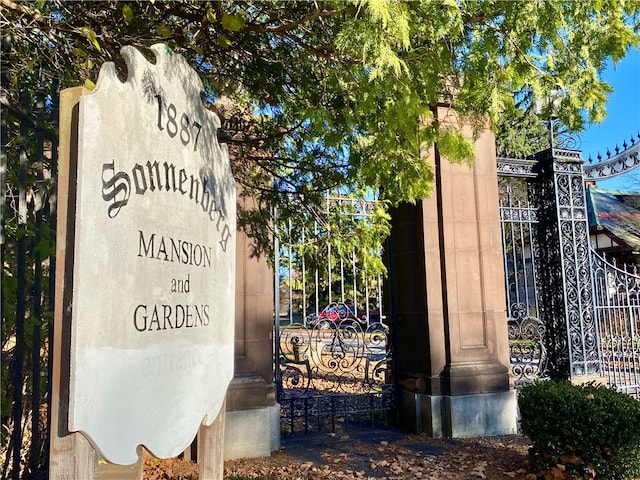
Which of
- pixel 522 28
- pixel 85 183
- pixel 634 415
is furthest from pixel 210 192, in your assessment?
pixel 634 415

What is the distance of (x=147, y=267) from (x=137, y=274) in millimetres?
73

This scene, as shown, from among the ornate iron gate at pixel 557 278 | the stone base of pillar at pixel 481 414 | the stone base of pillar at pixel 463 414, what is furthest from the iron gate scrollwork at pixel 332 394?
the ornate iron gate at pixel 557 278

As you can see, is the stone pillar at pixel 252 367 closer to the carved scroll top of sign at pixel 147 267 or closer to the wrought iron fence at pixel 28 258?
the wrought iron fence at pixel 28 258

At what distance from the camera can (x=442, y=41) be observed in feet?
11.2

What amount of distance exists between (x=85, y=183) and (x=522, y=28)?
2667mm

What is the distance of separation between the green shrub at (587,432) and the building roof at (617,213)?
12.4 m

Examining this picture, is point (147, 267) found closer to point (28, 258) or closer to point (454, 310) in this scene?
point (28, 258)

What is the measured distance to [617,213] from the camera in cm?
2023

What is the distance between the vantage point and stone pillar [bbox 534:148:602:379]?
8055 mm

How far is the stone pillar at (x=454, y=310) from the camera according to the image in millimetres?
6724

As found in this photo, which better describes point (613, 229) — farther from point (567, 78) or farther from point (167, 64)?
point (167, 64)

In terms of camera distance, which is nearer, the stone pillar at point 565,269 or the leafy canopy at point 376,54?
the leafy canopy at point 376,54

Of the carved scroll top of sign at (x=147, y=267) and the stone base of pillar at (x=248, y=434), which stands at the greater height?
the carved scroll top of sign at (x=147, y=267)

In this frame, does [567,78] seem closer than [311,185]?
Yes
